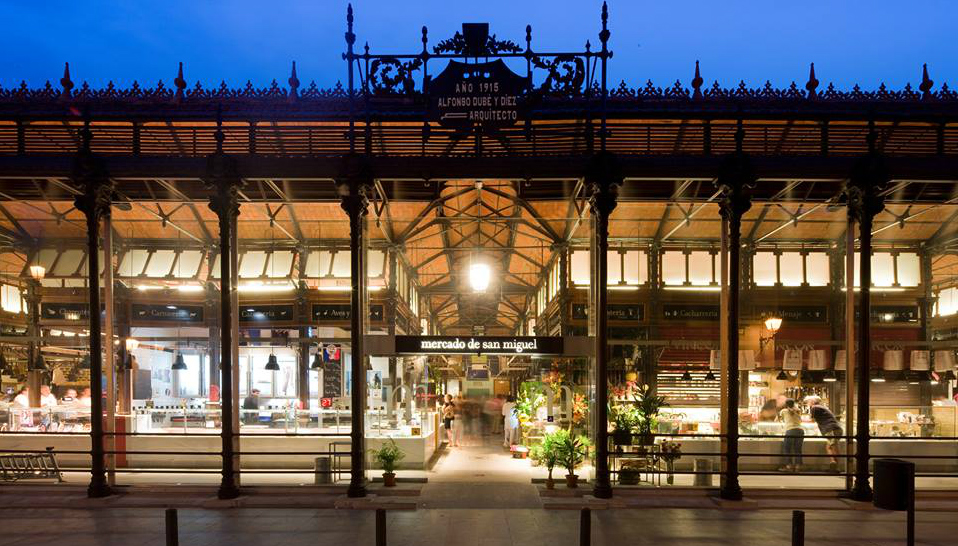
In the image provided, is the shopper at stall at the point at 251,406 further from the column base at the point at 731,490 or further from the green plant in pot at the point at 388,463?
the column base at the point at 731,490

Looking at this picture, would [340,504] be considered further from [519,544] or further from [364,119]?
[364,119]

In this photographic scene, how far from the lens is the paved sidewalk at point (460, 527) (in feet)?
34.2

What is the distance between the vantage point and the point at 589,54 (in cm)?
1345

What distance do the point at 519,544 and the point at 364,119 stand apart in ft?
27.2

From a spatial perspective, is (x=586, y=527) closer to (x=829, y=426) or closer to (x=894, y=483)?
(x=894, y=483)

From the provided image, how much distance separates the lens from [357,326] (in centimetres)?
1345

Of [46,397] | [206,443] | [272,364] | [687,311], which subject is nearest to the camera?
[206,443]

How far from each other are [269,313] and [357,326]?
27.1ft

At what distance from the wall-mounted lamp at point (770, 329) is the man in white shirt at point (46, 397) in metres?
19.0

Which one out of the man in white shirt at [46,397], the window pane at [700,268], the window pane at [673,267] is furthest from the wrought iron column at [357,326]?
the window pane at [700,268]

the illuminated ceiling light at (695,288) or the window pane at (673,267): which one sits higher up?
the window pane at (673,267)

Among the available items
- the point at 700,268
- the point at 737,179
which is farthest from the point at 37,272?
the point at 700,268

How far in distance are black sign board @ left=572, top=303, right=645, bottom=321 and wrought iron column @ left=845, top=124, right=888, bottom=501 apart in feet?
25.0

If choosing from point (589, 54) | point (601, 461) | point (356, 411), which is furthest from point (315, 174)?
point (601, 461)
